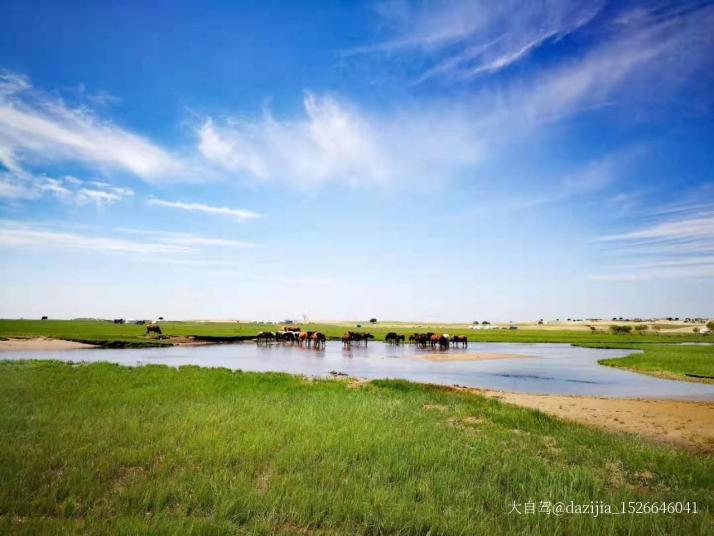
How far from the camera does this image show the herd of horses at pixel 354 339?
6888cm

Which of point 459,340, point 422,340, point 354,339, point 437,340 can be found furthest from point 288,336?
point 459,340

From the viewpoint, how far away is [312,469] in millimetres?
8836

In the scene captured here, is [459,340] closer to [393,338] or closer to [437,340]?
[437,340]

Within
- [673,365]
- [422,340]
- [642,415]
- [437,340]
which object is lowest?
[642,415]

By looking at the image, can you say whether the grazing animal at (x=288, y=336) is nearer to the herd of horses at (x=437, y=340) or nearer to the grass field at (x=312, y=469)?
the herd of horses at (x=437, y=340)

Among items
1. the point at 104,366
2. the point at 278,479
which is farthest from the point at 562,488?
the point at 104,366

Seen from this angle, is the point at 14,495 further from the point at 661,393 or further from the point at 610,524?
the point at 661,393

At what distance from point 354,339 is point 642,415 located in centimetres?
6298

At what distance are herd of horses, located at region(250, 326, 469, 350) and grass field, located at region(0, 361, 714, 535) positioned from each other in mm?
52637

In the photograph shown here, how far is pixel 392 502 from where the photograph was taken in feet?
23.6

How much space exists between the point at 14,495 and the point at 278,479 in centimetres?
415

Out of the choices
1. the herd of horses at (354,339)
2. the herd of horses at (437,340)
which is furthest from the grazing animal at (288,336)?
the herd of horses at (437,340)

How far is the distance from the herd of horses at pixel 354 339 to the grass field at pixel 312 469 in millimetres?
52637

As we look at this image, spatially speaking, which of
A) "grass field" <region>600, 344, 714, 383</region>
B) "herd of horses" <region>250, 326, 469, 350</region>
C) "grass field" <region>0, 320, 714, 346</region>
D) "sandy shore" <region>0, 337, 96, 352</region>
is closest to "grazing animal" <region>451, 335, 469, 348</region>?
"herd of horses" <region>250, 326, 469, 350</region>
